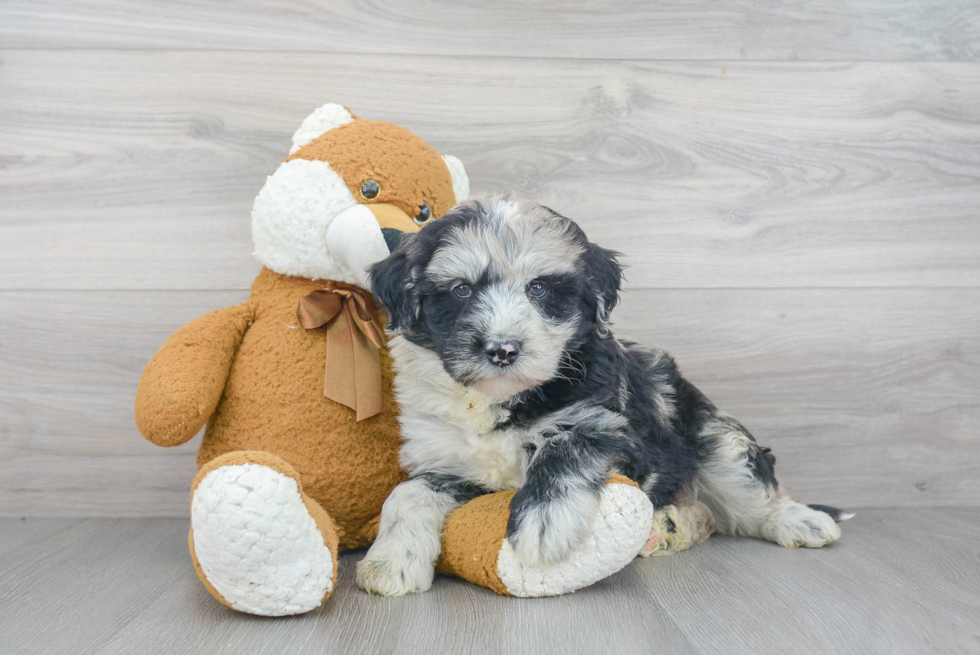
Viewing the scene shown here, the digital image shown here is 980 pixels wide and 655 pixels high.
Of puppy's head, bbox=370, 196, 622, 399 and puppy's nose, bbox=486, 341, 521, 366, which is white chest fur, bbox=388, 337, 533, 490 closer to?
puppy's head, bbox=370, 196, 622, 399

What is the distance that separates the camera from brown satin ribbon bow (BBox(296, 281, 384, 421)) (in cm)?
196

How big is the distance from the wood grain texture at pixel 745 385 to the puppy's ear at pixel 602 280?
2.58 ft

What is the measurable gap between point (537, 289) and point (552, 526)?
0.51 meters

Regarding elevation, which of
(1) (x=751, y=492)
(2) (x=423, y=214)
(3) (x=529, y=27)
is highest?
(3) (x=529, y=27)

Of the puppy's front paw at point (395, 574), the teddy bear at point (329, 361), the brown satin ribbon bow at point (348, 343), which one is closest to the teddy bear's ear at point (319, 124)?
the teddy bear at point (329, 361)

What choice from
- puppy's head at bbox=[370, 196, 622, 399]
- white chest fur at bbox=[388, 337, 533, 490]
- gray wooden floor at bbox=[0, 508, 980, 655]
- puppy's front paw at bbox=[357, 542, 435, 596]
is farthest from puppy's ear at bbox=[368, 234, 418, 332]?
gray wooden floor at bbox=[0, 508, 980, 655]

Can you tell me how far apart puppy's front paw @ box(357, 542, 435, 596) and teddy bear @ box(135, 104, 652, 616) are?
0.9 inches

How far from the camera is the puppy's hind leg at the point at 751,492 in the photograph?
214cm

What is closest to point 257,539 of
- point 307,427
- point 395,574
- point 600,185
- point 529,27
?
point 395,574

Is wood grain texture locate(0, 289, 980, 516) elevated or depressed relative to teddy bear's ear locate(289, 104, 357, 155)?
depressed

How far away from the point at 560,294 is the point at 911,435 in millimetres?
1670

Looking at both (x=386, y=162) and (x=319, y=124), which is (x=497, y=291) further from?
(x=319, y=124)

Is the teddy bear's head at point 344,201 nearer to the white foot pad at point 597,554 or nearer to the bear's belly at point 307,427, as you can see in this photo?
the bear's belly at point 307,427

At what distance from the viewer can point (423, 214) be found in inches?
80.3
